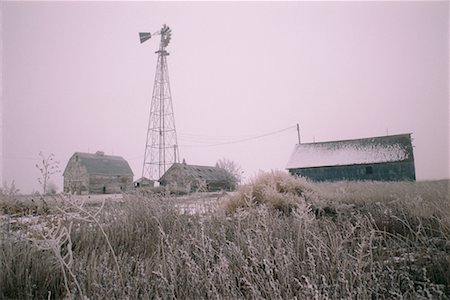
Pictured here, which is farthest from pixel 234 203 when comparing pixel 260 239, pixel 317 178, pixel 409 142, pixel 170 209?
pixel 409 142

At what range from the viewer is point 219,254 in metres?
2.55

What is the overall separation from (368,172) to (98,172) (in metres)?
33.5

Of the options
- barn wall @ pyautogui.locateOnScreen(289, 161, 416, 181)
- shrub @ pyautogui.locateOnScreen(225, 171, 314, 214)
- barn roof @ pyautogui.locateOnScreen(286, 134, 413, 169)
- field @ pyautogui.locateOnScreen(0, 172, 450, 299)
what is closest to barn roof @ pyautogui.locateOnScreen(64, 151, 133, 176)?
barn roof @ pyautogui.locateOnScreen(286, 134, 413, 169)

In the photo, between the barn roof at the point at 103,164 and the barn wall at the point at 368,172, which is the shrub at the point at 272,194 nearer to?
Result: the barn wall at the point at 368,172

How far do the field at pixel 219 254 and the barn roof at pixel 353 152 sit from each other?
26.2 metres

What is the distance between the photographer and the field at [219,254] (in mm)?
2193

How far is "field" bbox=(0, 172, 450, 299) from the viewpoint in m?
2.19

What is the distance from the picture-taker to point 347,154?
31391 mm

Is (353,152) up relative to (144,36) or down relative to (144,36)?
down

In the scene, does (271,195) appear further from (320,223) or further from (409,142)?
(409,142)

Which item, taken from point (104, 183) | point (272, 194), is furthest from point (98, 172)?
point (272, 194)

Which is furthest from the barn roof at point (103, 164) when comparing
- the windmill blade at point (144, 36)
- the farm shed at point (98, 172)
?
the windmill blade at point (144, 36)

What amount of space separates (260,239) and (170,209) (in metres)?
2.33

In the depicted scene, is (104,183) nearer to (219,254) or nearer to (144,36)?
(144,36)
